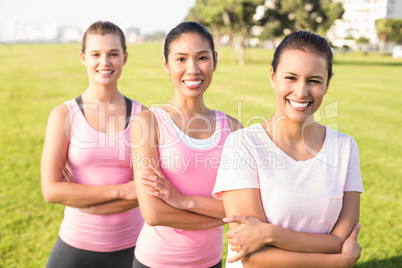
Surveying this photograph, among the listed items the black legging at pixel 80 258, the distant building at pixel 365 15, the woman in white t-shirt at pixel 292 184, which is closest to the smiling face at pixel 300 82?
the woman in white t-shirt at pixel 292 184

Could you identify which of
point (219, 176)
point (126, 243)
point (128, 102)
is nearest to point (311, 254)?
point (219, 176)

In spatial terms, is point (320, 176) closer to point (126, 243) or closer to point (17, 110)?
point (126, 243)

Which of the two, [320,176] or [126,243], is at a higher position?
[320,176]

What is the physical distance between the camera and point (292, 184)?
76.1 inches

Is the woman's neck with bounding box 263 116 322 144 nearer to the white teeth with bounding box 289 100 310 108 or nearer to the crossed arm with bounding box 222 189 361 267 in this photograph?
the white teeth with bounding box 289 100 310 108

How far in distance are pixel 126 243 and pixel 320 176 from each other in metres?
1.45

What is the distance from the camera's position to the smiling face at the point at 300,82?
6.39 ft

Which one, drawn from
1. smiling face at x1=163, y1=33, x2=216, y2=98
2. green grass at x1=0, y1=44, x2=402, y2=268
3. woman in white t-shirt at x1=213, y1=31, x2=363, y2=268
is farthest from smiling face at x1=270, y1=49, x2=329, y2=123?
green grass at x1=0, y1=44, x2=402, y2=268

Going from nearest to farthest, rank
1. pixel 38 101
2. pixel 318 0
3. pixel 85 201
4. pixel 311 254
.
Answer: pixel 311 254, pixel 85 201, pixel 38 101, pixel 318 0

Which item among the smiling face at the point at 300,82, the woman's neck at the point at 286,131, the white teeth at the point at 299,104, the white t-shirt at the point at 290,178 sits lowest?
the white t-shirt at the point at 290,178

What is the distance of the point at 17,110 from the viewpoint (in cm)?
1447
